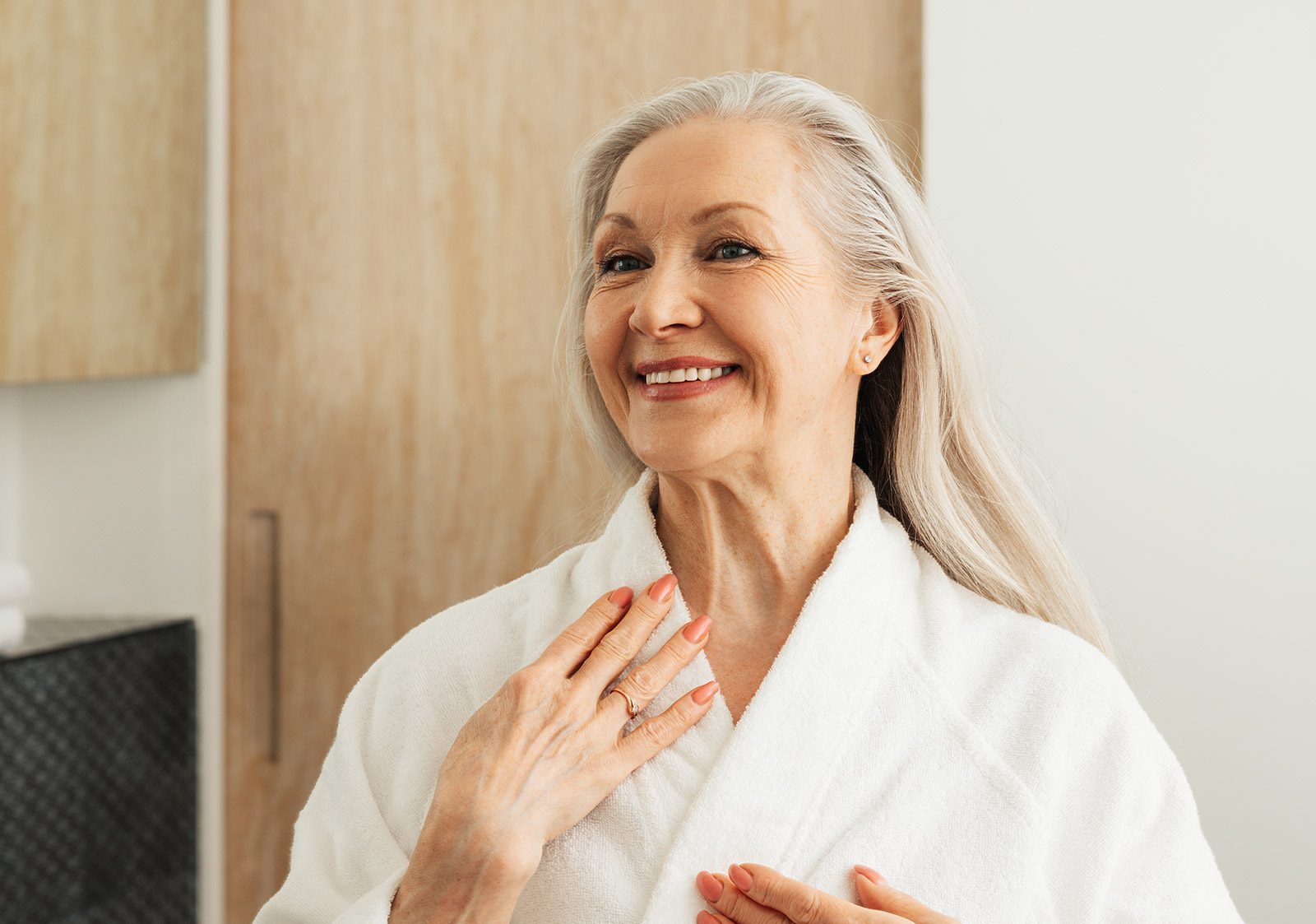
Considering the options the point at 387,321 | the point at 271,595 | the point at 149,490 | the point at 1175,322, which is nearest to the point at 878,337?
the point at 1175,322

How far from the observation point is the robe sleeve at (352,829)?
1.15 m

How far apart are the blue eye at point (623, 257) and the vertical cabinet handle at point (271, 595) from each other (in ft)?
3.12

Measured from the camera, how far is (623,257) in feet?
4.02

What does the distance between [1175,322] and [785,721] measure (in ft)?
2.48

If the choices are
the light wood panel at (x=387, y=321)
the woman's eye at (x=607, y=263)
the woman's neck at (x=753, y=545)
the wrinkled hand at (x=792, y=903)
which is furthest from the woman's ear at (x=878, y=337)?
the light wood panel at (x=387, y=321)

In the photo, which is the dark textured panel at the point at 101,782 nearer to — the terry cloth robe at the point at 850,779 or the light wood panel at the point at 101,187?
the light wood panel at the point at 101,187

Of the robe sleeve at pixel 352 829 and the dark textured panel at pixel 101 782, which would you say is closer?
the robe sleeve at pixel 352 829

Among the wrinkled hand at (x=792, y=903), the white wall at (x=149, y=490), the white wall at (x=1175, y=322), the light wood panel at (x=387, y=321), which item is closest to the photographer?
the wrinkled hand at (x=792, y=903)

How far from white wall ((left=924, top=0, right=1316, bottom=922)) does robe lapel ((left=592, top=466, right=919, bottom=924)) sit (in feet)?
Result: 1.41

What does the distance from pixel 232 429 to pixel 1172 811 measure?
150 centimetres

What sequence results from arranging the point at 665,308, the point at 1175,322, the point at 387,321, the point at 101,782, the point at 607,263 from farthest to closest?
the point at 387,321, the point at 101,782, the point at 1175,322, the point at 607,263, the point at 665,308

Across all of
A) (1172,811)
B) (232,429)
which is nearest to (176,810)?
(232,429)

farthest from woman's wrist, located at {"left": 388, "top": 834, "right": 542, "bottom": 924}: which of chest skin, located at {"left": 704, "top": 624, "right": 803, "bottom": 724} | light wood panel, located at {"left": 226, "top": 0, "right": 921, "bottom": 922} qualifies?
light wood panel, located at {"left": 226, "top": 0, "right": 921, "bottom": 922}

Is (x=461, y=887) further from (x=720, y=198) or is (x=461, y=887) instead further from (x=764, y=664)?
(x=720, y=198)
